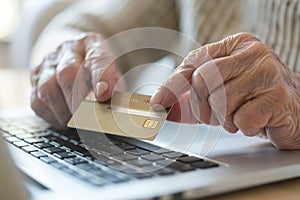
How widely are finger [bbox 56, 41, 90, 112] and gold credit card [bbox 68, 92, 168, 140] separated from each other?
0.09 metres

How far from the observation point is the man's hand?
580 mm

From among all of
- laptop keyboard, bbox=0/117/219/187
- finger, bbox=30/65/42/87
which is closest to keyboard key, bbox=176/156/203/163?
laptop keyboard, bbox=0/117/219/187

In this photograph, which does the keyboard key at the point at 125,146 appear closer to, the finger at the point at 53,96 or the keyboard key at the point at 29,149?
the keyboard key at the point at 29,149

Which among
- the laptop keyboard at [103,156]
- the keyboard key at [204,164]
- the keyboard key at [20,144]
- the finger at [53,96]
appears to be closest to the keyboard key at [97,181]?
the laptop keyboard at [103,156]

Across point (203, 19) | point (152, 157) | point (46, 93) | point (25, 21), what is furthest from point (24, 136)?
point (25, 21)

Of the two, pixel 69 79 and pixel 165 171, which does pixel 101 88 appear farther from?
pixel 165 171

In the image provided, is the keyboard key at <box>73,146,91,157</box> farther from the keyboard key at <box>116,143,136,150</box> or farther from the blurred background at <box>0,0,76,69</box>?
the blurred background at <box>0,0,76,69</box>

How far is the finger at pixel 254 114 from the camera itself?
58 centimetres

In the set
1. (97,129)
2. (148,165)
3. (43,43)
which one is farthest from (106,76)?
(43,43)

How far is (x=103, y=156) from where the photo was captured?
55 cm

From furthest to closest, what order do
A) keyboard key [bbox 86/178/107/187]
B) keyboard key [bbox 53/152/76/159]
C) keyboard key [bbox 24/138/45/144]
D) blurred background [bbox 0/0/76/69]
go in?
blurred background [bbox 0/0/76/69], keyboard key [bbox 24/138/45/144], keyboard key [bbox 53/152/76/159], keyboard key [bbox 86/178/107/187]

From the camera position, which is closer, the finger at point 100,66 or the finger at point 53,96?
the finger at point 100,66

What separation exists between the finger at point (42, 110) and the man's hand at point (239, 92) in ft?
0.89

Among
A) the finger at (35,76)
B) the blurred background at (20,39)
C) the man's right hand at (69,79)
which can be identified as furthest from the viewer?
the blurred background at (20,39)
